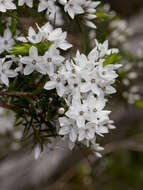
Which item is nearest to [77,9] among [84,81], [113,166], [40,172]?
[84,81]

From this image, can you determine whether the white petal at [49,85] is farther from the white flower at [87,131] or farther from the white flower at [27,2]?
the white flower at [27,2]

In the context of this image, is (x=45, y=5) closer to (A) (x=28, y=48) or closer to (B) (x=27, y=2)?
(B) (x=27, y=2)

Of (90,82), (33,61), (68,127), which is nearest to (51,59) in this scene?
(33,61)

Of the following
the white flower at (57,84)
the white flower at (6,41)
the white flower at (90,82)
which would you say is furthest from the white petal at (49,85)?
the white flower at (6,41)

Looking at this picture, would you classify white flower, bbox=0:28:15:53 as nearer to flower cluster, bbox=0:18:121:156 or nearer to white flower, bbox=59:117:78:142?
flower cluster, bbox=0:18:121:156

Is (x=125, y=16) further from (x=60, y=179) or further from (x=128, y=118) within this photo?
(x=60, y=179)
